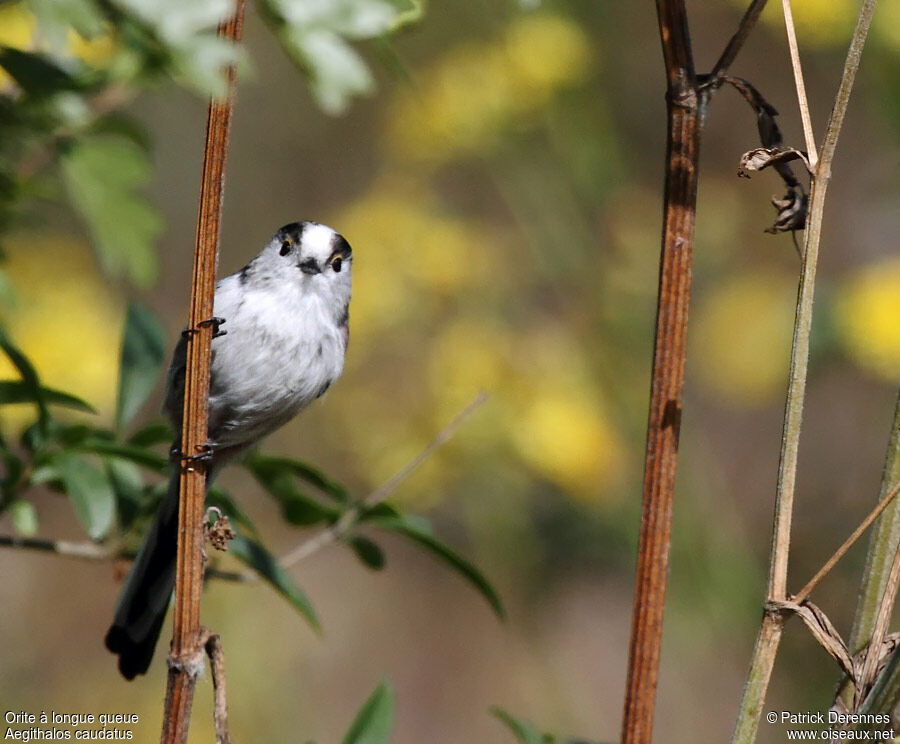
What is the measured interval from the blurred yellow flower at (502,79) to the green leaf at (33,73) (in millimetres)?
1693

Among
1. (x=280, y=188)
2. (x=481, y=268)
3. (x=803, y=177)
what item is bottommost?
(x=481, y=268)

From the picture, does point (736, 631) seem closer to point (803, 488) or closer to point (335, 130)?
point (803, 488)

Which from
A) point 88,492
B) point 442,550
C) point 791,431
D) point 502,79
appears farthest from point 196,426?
point 502,79

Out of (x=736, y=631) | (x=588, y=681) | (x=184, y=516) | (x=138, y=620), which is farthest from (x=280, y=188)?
(x=184, y=516)

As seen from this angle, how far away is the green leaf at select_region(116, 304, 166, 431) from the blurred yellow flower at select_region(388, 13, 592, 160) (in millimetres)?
1495

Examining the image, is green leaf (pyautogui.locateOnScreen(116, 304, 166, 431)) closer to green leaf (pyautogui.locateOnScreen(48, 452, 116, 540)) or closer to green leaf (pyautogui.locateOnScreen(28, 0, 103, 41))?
green leaf (pyautogui.locateOnScreen(48, 452, 116, 540))

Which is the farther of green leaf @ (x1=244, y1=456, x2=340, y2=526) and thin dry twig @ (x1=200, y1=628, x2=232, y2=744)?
green leaf @ (x1=244, y1=456, x2=340, y2=526)

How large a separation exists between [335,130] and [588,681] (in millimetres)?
3925

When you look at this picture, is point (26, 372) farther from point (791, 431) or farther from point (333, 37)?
point (791, 431)

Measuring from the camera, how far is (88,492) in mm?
1284

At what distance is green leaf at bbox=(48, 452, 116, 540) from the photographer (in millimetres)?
1249

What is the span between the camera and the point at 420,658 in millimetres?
5730

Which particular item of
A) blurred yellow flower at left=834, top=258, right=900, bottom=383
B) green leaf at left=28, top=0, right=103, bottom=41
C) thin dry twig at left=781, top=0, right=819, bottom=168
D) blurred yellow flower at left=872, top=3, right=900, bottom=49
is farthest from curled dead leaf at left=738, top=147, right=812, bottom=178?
A: blurred yellow flower at left=834, top=258, right=900, bottom=383

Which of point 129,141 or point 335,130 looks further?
point 335,130
